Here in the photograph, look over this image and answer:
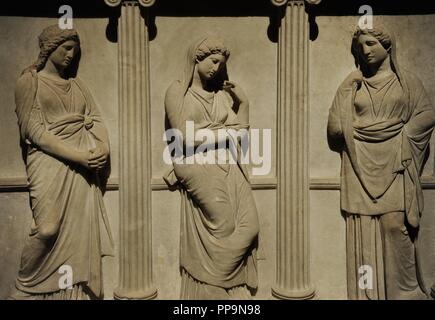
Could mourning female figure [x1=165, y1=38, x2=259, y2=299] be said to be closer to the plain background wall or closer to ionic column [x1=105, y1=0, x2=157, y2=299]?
the plain background wall

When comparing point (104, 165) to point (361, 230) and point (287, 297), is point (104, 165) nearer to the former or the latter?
point (287, 297)

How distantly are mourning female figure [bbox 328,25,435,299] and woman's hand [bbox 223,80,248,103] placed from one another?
94 cm

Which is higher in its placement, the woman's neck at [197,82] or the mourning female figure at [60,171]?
the woman's neck at [197,82]

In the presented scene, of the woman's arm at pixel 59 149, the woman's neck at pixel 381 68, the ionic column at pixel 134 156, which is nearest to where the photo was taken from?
the woman's arm at pixel 59 149

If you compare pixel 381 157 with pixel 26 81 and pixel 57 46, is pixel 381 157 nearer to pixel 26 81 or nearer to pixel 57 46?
pixel 57 46

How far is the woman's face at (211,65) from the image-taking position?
199 inches

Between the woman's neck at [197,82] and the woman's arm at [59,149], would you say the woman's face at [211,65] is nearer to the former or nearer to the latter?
the woman's neck at [197,82]

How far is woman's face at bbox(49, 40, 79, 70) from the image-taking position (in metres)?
5.02

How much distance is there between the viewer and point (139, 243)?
5.23 meters

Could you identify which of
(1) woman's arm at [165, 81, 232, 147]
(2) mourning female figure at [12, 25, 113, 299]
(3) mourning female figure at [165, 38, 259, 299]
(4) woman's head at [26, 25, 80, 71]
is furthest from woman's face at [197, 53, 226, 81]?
(4) woman's head at [26, 25, 80, 71]

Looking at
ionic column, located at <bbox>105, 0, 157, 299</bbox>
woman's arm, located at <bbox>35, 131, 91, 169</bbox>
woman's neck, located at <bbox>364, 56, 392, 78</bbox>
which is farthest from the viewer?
woman's neck, located at <bbox>364, 56, 392, 78</bbox>

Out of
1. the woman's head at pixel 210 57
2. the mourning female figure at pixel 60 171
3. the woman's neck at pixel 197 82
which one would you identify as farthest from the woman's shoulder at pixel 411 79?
the mourning female figure at pixel 60 171

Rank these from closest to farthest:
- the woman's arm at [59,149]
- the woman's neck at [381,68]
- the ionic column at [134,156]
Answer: the woman's arm at [59,149]
the ionic column at [134,156]
the woman's neck at [381,68]

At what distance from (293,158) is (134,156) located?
5.40 feet
